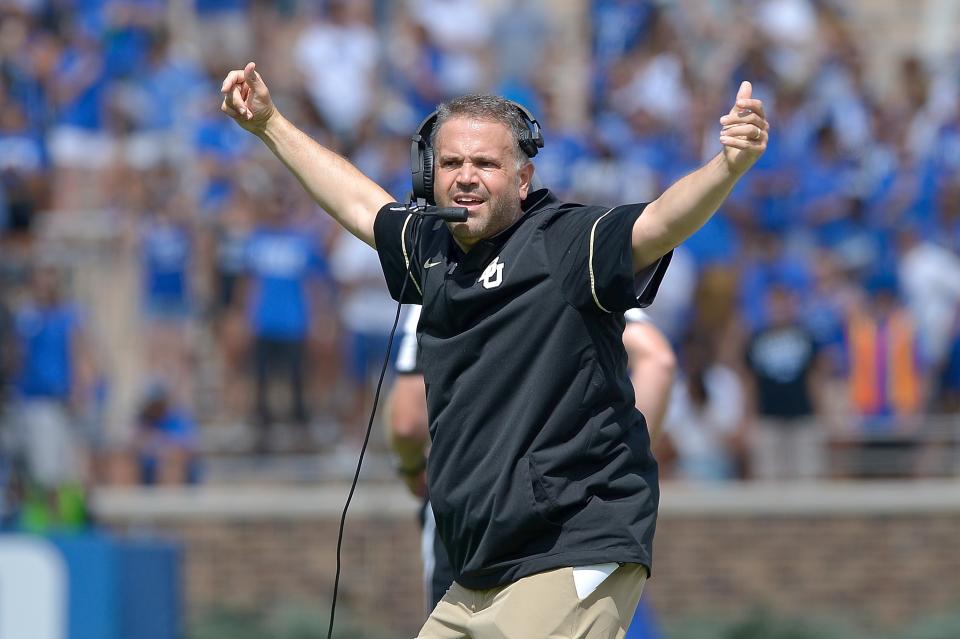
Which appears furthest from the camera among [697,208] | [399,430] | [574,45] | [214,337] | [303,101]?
[574,45]

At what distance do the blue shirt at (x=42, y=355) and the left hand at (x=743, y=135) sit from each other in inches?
386

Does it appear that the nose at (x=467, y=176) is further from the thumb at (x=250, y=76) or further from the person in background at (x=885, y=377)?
the person in background at (x=885, y=377)

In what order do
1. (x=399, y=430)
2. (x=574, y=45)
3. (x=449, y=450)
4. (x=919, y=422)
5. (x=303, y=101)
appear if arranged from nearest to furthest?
1. (x=449, y=450)
2. (x=399, y=430)
3. (x=919, y=422)
4. (x=303, y=101)
5. (x=574, y=45)

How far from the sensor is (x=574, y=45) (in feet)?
58.3

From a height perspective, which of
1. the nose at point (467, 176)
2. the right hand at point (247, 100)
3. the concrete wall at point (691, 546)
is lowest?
the concrete wall at point (691, 546)

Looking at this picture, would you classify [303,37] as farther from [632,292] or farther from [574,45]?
[632,292]

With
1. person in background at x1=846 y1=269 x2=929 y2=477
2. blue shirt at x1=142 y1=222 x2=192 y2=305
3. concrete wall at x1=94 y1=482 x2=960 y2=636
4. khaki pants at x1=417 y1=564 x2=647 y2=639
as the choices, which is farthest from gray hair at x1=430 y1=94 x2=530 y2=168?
blue shirt at x1=142 y1=222 x2=192 y2=305

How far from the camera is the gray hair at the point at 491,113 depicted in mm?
4637

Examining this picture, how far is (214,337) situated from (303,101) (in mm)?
2443

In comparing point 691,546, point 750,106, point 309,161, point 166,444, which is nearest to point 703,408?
point 691,546

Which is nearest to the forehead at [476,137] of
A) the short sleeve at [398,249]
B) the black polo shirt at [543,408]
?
the black polo shirt at [543,408]

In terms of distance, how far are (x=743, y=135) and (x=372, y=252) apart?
9480mm

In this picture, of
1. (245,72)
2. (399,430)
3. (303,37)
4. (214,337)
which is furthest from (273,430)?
(245,72)

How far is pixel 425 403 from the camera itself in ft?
20.5
